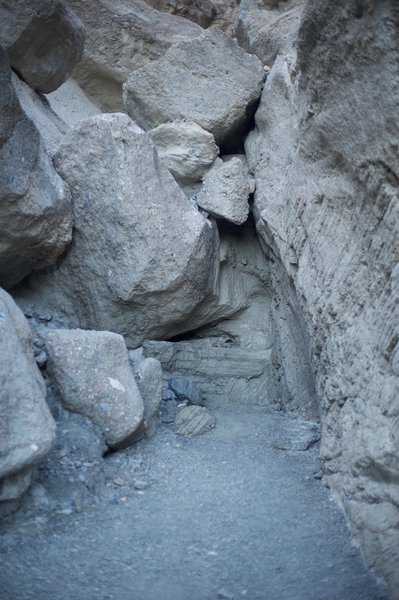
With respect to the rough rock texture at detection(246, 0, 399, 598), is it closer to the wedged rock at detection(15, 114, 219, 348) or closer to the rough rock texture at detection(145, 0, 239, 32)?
the wedged rock at detection(15, 114, 219, 348)

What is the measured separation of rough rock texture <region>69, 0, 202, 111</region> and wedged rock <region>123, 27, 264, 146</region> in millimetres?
1528

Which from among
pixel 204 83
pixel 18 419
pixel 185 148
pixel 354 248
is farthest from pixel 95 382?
pixel 204 83

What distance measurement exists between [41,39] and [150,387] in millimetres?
2987

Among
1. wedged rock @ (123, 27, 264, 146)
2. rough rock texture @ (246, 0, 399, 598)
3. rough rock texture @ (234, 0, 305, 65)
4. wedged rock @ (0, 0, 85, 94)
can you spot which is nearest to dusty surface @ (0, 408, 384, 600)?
rough rock texture @ (246, 0, 399, 598)

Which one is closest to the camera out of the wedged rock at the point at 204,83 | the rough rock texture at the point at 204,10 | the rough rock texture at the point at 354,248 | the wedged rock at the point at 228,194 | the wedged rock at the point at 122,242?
the rough rock texture at the point at 354,248

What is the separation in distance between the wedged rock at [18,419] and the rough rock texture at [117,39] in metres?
5.38

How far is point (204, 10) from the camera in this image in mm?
9312

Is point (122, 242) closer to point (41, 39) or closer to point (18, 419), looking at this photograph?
point (41, 39)

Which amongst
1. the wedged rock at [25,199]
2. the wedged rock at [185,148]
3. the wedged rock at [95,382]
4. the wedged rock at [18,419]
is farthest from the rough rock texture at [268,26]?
the wedged rock at [18,419]

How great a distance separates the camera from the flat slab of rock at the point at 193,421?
448 centimetres

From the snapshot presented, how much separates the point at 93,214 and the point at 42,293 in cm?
82

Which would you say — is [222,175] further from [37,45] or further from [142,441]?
[142,441]

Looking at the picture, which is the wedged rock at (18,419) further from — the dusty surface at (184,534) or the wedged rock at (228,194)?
the wedged rock at (228,194)

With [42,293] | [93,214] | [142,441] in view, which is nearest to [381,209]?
[142,441]
